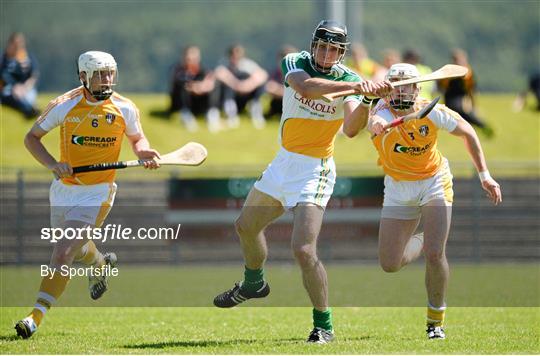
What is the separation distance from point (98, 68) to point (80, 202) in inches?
44.4

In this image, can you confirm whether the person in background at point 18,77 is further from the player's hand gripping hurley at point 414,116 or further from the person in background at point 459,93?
the player's hand gripping hurley at point 414,116

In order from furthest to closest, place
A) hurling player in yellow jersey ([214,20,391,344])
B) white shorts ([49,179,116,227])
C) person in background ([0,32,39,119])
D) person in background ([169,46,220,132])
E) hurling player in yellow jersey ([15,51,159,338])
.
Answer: person in background ([169,46,220,132])
person in background ([0,32,39,119])
white shorts ([49,179,116,227])
hurling player in yellow jersey ([15,51,159,338])
hurling player in yellow jersey ([214,20,391,344])

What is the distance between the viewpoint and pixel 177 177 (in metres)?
18.9

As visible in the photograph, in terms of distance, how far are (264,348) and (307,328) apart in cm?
161

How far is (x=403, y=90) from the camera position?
936cm

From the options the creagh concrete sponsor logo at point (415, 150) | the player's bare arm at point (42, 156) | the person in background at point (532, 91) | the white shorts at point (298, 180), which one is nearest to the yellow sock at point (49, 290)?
the player's bare arm at point (42, 156)

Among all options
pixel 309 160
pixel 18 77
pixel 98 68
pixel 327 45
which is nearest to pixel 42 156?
pixel 98 68

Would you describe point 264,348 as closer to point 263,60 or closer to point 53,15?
point 263,60

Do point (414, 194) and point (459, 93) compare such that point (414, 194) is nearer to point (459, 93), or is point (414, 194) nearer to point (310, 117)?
point (310, 117)

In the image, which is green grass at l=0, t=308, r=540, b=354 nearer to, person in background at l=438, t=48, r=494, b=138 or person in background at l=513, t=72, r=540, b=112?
person in background at l=438, t=48, r=494, b=138

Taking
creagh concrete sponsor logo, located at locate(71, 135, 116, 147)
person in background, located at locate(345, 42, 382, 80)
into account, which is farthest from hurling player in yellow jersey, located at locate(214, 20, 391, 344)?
person in background, located at locate(345, 42, 382, 80)

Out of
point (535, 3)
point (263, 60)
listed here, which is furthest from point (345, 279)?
point (535, 3)

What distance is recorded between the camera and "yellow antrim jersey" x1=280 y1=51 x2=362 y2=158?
30.3ft

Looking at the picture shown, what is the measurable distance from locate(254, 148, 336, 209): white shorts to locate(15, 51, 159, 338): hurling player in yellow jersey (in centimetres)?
106
